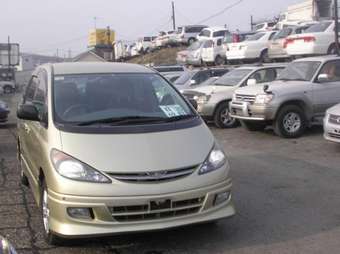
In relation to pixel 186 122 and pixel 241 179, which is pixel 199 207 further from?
pixel 241 179

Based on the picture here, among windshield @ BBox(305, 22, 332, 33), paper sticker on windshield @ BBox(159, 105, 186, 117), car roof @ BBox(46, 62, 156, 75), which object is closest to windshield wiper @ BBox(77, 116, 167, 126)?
paper sticker on windshield @ BBox(159, 105, 186, 117)

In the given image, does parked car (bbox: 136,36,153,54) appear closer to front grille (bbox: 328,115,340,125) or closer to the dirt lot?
front grille (bbox: 328,115,340,125)

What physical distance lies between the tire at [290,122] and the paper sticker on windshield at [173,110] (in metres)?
6.83

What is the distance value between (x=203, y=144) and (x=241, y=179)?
306 cm

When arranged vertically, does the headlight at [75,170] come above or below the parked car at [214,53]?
below

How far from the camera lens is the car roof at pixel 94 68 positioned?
6.55 meters

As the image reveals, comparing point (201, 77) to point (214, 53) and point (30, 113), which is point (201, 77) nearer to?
point (214, 53)

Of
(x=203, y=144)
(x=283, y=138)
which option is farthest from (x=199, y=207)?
(x=283, y=138)

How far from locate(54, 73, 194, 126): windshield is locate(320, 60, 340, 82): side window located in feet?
23.8

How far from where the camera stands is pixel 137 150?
5.28 meters

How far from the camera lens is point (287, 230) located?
5906 millimetres

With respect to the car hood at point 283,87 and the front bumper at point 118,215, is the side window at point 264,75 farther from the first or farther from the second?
the front bumper at point 118,215

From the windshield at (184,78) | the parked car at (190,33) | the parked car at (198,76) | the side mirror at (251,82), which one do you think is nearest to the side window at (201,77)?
the parked car at (198,76)

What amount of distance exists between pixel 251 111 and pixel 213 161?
7.67 m
